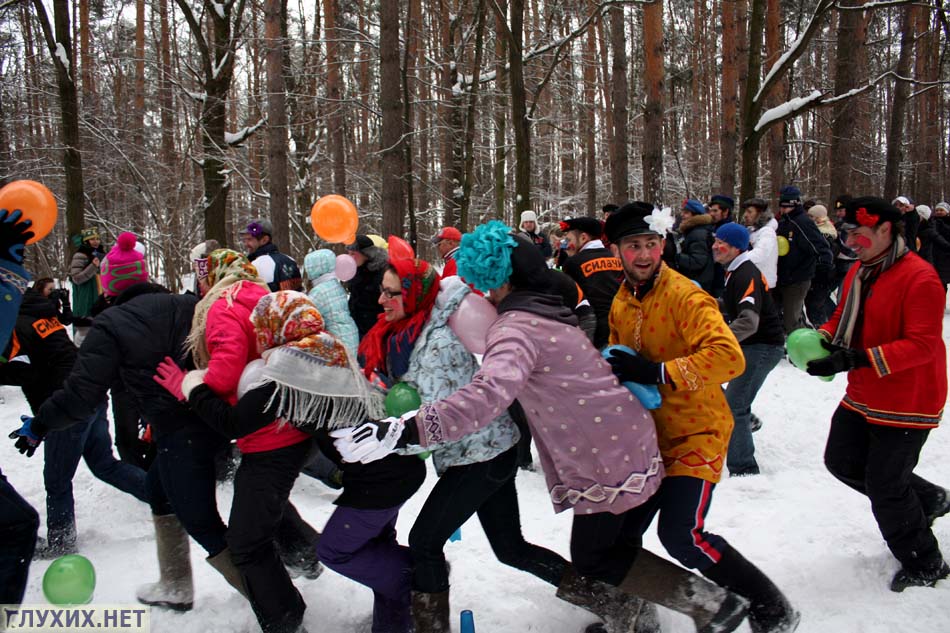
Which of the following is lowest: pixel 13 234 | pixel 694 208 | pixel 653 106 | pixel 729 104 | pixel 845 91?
pixel 13 234

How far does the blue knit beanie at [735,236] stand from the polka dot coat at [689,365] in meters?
2.31

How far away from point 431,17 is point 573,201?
37.6 ft

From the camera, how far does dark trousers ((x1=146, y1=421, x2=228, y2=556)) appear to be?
3064mm

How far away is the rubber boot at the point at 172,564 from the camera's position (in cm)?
340

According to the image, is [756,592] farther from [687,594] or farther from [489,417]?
[489,417]

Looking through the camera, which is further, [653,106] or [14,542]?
[653,106]

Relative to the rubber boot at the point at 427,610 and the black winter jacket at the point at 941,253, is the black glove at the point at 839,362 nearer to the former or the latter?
the rubber boot at the point at 427,610

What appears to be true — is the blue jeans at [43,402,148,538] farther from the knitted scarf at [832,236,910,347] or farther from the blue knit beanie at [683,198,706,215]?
the blue knit beanie at [683,198,706,215]

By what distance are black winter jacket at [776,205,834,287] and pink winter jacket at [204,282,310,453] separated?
712cm

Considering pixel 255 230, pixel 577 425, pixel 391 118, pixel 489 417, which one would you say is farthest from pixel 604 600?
pixel 391 118

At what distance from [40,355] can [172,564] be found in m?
1.91

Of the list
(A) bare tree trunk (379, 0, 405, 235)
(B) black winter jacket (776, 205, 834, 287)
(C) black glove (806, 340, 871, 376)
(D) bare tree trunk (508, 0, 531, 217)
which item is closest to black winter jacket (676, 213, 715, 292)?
(B) black winter jacket (776, 205, 834, 287)

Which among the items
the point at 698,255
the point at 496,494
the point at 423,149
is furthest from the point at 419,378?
the point at 423,149

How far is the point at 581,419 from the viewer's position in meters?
2.60
